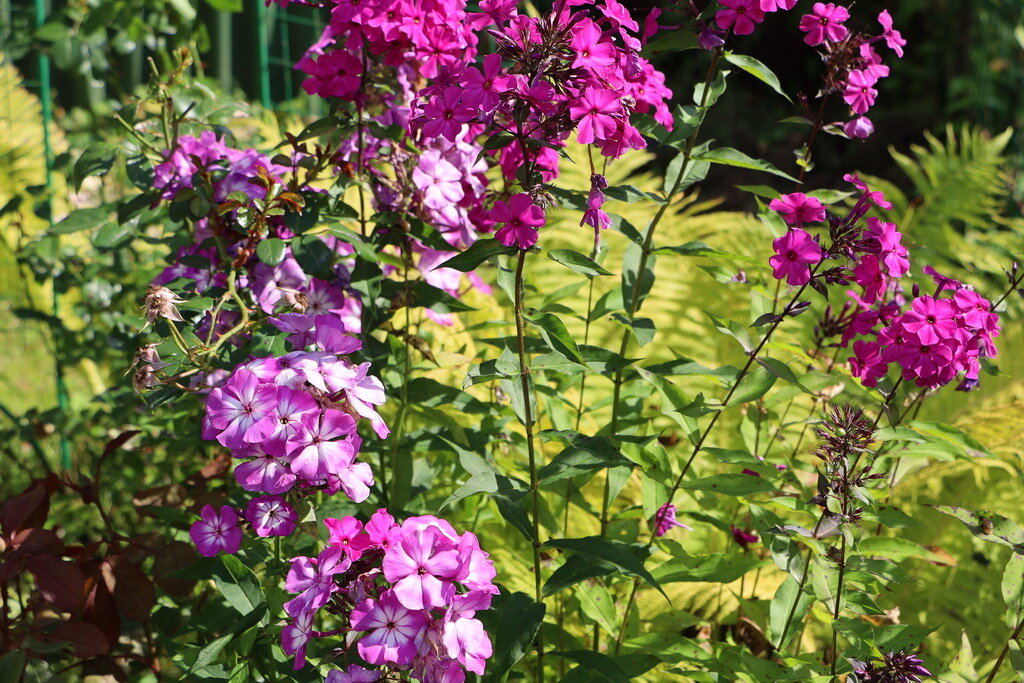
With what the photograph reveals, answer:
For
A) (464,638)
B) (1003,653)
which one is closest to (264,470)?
(464,638)

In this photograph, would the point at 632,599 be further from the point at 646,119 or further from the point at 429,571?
the point at 646,119

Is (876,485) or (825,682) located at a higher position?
(876,485)

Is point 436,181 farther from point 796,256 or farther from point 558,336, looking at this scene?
point 796,256

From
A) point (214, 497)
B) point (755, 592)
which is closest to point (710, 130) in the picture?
point (755, 592)

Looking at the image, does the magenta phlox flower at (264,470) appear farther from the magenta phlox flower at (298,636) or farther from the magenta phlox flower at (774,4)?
A: the magenta phlox flower at (774,4)

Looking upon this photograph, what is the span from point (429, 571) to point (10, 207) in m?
1.54

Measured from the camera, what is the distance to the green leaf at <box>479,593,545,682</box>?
1.17 meters

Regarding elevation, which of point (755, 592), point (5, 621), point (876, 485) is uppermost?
point (876, 485)

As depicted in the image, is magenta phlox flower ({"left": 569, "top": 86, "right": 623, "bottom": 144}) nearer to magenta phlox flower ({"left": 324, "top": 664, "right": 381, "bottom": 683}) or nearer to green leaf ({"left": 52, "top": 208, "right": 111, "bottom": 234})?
magenta phlox flower ({"left": 324, "top": 664, "right": 381, "bottom": 683})

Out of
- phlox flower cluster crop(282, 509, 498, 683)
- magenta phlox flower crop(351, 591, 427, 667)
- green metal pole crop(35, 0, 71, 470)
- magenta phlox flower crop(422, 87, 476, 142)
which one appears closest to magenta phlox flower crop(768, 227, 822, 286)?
magenta phlox flower crop(422, 87, 476, 142)

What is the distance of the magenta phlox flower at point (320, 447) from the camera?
3.67ft

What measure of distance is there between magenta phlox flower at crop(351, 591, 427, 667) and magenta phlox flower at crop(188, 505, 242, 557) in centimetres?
37

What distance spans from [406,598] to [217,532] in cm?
49

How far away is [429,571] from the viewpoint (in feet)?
3.46
